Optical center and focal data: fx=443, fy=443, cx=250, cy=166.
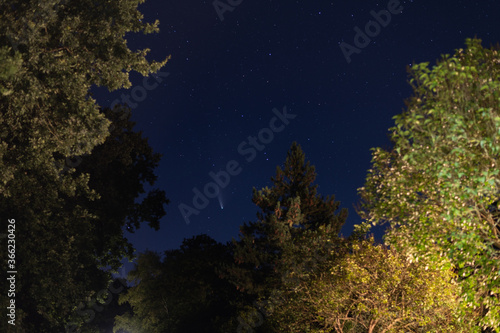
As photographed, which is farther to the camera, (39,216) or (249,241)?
(249,241)

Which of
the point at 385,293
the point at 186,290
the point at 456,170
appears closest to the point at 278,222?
the point at 186,290

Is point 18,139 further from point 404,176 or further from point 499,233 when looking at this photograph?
point 499,233

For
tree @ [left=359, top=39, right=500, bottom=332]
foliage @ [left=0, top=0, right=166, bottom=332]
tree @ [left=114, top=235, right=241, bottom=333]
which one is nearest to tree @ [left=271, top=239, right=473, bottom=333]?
tree @ [left=359, top=39, right=500, bottom=332]

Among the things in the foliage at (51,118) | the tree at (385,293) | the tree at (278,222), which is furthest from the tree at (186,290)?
the tree at (385,293)

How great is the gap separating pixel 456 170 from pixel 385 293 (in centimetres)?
764

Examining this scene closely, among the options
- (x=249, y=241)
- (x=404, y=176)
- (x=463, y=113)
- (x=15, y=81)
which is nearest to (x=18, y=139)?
(x=15, y=81)

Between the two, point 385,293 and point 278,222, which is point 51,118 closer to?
point 385,293

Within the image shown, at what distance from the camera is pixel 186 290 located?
39344mm

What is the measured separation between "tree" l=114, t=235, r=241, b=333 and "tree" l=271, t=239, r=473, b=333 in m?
17.0

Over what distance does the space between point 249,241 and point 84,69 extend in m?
23.2

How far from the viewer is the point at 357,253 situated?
16875 millimetres

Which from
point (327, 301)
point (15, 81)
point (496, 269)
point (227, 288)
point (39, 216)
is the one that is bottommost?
point (496, 269)

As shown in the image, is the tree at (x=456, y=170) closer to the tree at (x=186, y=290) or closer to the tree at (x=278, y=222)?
the tree at (x=278, y=222)

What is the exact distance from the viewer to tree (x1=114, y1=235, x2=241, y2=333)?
123ft
